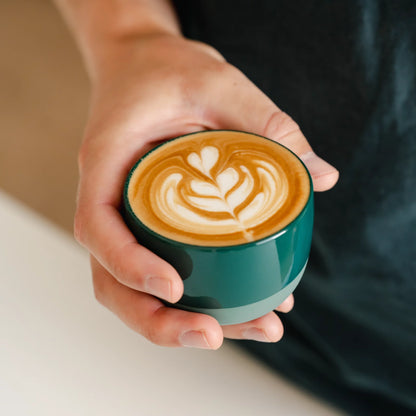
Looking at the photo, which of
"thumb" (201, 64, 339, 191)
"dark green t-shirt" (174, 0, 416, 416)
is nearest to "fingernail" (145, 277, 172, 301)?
"thumb" (201, 64, 339, 191)

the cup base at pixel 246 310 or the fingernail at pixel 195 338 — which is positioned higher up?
the cup base at pixel 246 310

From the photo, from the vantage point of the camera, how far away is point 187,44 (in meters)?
1.08

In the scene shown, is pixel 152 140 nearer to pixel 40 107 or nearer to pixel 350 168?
pixel 350 168

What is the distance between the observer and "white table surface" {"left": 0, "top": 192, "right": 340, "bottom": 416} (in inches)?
48.4

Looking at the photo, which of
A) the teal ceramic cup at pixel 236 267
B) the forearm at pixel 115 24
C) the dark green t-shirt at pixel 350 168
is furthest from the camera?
the forearm at pixel 115 24

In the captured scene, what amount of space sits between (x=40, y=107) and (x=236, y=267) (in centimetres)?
209

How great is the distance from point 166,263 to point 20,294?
2.57 ft

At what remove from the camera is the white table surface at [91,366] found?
1.23 meters

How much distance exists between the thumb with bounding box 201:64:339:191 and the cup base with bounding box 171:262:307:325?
178 mm

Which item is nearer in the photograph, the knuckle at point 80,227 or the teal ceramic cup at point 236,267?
the teal ceramic cup at point 236,267

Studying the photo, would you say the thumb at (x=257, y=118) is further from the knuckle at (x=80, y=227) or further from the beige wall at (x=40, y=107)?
the beige wall at (x=40, y=107)

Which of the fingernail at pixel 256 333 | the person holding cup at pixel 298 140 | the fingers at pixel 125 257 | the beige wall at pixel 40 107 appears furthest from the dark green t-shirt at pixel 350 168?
the beige wall at pixel 40 107

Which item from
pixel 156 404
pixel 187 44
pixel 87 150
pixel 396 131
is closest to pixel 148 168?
pixel 87 150

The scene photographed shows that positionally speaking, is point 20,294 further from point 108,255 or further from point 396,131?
point 396,131
